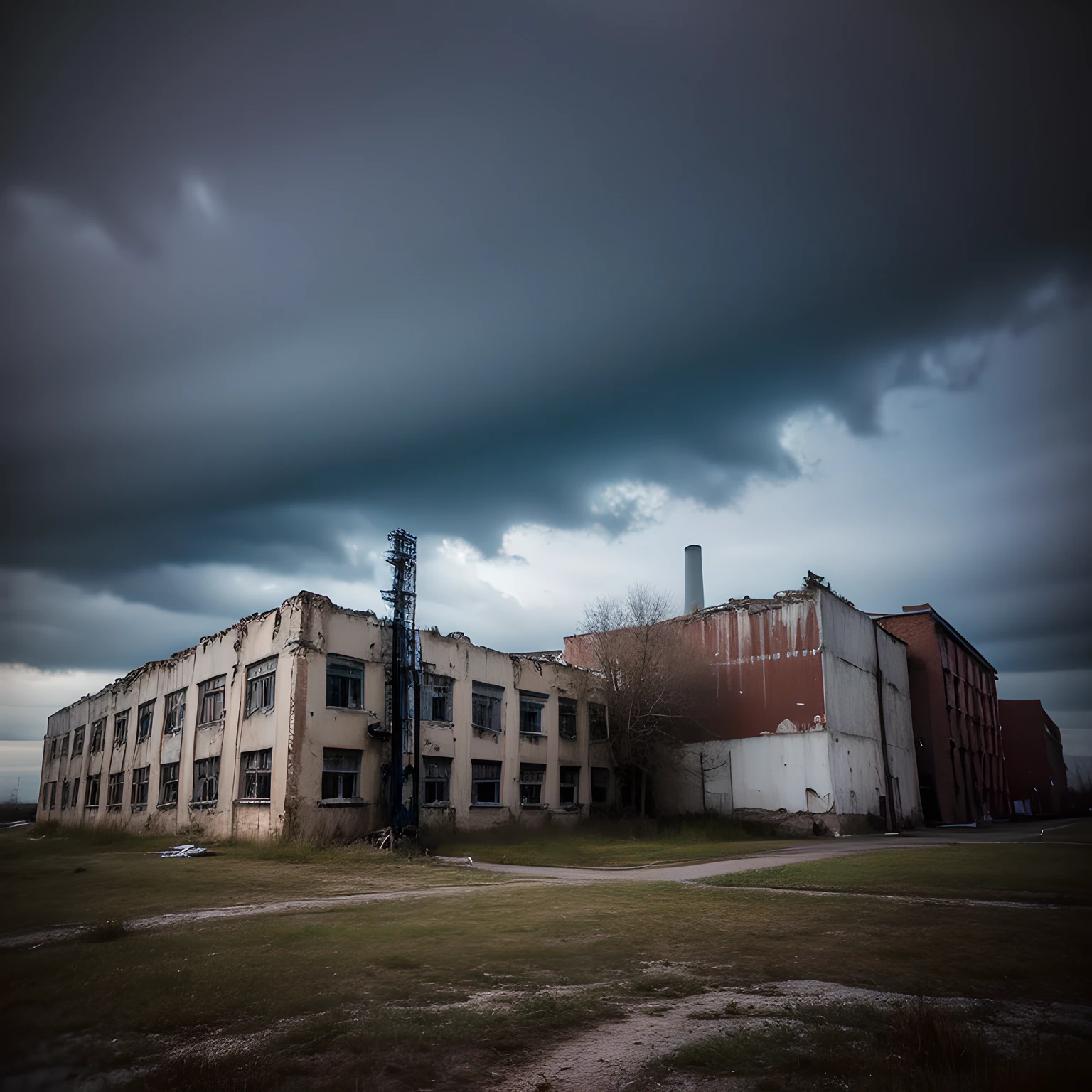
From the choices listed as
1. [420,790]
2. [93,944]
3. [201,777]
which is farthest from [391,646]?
[93,944]

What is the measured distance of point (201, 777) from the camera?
2561 centimetres

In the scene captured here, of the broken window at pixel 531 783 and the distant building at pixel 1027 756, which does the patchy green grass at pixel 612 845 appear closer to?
the broken window at pixel 531 783

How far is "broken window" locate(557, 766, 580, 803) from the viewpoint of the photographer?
30188mm

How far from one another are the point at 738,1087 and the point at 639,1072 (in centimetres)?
55

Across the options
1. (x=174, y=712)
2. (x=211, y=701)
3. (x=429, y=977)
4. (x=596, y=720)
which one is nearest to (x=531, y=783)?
(x=596, y=720)

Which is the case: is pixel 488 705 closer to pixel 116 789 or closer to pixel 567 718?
pixel 567 718

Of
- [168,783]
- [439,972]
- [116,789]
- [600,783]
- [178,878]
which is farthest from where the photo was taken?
[116,789]

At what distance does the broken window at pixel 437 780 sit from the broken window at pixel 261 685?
535 centimetres

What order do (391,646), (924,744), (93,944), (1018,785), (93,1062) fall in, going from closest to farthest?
(93,1062) < (93,944) < (391,646) < (924,744) < (1018,785)

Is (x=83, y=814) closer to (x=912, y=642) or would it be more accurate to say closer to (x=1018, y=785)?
(x=912, y=642)

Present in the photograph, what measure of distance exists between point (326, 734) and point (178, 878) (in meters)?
8.31

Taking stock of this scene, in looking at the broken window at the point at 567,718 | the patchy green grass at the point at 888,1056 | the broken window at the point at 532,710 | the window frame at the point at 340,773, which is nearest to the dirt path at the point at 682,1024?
the patchy green grass at the point at 888,1056

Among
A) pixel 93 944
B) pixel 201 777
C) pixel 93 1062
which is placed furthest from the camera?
pixel 201 777

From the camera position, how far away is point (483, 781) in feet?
87.7
